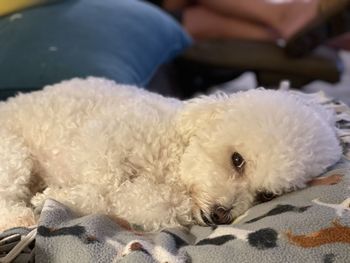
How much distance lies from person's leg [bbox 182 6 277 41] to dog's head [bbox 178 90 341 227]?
1.90 metres

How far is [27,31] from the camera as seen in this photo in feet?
6.45

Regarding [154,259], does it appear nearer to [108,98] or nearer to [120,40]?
[108,98]

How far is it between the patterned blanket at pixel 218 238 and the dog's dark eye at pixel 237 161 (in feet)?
0.31

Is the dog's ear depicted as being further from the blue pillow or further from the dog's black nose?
the blue pillow

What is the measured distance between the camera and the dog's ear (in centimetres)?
128

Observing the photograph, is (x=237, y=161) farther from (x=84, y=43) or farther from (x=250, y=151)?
(x=84, y=43)

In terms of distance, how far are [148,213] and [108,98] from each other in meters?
0.33

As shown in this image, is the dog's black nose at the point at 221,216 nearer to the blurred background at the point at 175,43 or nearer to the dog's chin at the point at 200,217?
the dog's chin at the point at 200,217

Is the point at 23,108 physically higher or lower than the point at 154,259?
lower

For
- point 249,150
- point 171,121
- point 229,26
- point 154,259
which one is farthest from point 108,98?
point 229,26

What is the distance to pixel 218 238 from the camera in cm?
109

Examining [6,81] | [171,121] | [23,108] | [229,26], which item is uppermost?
[171,121]

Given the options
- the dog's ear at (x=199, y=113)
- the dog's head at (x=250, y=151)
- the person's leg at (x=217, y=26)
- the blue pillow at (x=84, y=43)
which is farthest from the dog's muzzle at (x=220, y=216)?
the person's leg at (x=217, y=26)

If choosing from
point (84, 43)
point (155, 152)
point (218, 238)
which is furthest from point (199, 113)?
point (84, 43)
